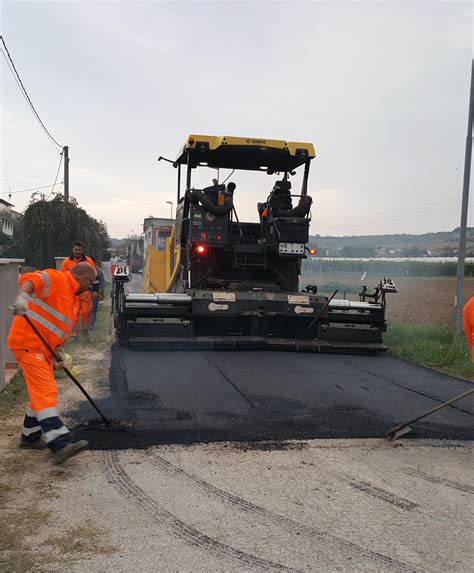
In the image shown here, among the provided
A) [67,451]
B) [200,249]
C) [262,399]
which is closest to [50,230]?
[200,249]

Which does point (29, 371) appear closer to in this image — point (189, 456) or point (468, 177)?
point (189, 456)

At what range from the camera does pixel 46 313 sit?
4.16 m

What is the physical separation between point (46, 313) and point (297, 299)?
4.84m

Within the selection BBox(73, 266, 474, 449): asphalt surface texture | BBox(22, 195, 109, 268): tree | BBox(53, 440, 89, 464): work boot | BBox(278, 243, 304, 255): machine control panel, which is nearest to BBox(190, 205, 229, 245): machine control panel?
BBox(278, 243, 304, 255): machine control panel

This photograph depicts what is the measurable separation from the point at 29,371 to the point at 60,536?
1357mm

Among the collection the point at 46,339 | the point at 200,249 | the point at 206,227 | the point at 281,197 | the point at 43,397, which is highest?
the point at 281,197

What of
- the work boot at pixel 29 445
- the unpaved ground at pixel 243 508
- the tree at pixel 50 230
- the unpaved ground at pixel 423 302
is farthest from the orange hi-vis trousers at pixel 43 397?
the tree at pixel 50 230

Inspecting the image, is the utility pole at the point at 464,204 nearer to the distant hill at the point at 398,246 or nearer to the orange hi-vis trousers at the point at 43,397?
the orange hi-vis trousers at the point at 43,397

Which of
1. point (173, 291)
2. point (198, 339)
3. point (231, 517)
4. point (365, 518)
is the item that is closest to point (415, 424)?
point (365, 518)

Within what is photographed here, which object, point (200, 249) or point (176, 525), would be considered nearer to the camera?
point (176, 525)

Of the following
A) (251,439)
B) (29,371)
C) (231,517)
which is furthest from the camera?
(251,439)

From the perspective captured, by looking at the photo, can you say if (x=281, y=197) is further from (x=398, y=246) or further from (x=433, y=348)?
(x=398, y=246)

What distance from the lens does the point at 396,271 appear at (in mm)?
55500

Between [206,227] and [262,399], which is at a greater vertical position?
[206,227]
